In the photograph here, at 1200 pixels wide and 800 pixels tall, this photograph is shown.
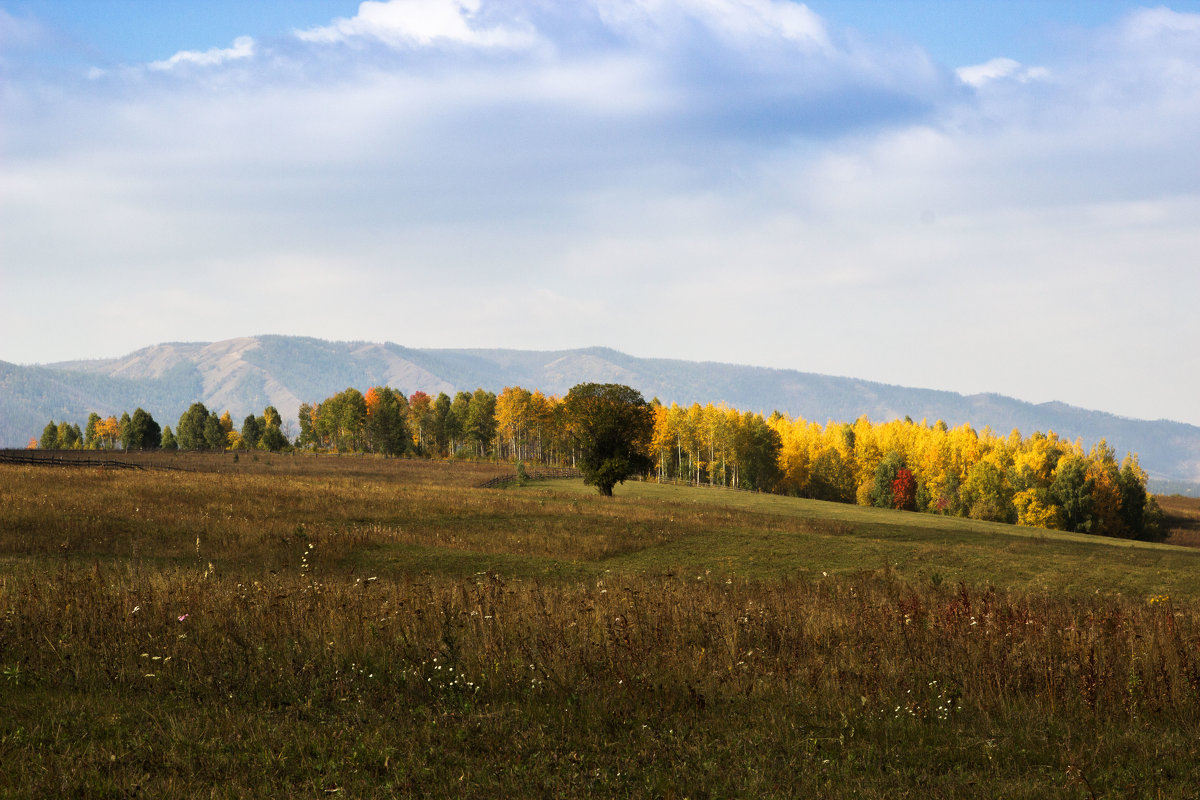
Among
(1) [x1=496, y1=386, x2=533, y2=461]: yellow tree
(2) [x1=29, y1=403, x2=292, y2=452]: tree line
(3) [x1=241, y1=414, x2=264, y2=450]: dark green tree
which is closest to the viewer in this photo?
(1) [x1=496, y1=386, x2=533, y2=461]: yellow tree

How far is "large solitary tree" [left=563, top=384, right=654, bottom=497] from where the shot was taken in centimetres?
6588

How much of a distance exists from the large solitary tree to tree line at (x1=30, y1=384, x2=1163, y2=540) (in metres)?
0.21

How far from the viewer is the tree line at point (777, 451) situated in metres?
100

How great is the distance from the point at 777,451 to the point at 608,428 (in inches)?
3061

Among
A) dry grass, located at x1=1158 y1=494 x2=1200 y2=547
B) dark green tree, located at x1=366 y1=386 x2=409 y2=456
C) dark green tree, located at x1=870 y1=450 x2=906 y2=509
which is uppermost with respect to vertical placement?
dark green tree, located at x1=366 y1=386 x2=409 y2=456

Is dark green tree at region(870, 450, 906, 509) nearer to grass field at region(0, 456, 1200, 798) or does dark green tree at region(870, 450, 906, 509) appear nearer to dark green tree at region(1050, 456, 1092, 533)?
dark green tree at region(1050, 456, 1092, 533)

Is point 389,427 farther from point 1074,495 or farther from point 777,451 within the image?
point 1074,495

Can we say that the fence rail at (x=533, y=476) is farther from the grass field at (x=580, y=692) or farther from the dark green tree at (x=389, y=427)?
the grass field at (x=580, y=692)

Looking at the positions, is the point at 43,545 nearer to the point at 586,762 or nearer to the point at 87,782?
the point at 87,782

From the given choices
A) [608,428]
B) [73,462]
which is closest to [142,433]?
[73,462]

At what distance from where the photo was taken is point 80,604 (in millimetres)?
11406

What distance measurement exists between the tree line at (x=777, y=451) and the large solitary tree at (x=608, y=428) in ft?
0.70

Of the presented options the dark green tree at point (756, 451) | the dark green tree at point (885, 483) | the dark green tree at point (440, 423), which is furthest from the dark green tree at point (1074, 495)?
the dark green tree at point (440, 423)

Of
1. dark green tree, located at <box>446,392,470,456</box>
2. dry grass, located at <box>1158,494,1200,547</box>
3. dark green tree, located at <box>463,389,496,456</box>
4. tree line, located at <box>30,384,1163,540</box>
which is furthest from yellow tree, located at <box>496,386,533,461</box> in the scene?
dry grass, located at <box>1158,494,1200,547</box>
